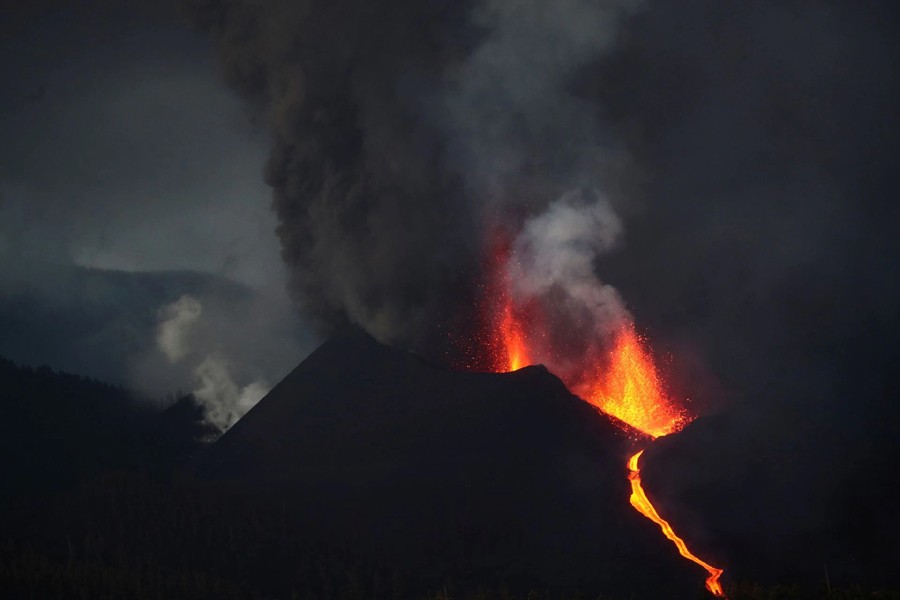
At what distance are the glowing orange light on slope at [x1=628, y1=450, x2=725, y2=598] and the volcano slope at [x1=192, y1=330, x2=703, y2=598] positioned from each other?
591mm

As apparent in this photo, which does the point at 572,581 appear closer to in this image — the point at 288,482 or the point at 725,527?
the point at 725,527

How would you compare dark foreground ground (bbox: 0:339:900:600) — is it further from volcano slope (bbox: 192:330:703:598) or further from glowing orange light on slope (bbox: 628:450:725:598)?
glowing orange light on slope (bbox: 628:450:725:598)

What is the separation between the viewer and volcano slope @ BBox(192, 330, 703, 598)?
55312 mm

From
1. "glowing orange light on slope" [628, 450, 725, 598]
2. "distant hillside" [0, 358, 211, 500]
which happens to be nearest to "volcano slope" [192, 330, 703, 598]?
"glowing orange light on slope" [628, 450, 725, 598]

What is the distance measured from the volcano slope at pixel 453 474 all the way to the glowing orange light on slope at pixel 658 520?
0.59 metres

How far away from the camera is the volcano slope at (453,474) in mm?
55312

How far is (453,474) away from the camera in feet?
203

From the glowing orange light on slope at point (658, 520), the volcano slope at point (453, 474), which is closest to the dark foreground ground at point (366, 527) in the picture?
the volcano slope at point (453, 474)

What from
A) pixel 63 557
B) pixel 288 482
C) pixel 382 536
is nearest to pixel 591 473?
→ pixel 382 536

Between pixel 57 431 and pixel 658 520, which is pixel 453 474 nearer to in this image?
pixel 658 520

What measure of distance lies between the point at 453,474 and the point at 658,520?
38.7 feet

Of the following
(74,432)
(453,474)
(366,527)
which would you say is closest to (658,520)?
(453,474)

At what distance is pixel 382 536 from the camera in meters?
58.4

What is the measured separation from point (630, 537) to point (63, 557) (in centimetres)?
3074
